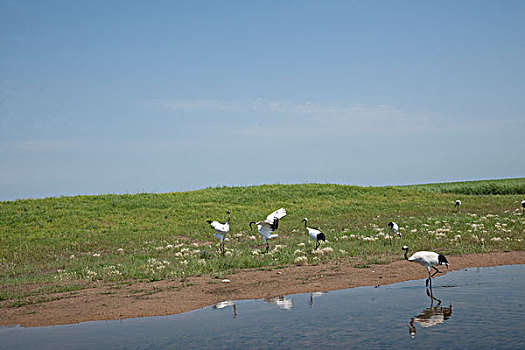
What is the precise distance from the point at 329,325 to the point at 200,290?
5.28 metres

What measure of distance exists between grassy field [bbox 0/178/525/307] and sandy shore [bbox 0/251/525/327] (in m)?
0.86

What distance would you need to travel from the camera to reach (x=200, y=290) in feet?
49.1

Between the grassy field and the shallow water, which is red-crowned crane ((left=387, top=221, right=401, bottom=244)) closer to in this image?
the grassy field

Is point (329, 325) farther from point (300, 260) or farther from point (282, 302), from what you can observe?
point (300, 260)

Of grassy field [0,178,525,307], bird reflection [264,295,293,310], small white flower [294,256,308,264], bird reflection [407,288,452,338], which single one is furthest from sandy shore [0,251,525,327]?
bird reflection [407,288,452,338]

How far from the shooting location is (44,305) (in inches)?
555

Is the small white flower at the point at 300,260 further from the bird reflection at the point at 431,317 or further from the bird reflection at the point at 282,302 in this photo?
the bird reflection at the point at 431,317

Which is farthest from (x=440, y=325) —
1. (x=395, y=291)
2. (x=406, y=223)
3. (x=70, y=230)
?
(x=70, y=230)

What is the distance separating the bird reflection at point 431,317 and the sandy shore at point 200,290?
10.6 ft

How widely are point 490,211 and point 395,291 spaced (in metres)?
23.9

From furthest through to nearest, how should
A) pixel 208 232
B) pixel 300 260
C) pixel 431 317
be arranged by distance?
pixel 208 232, pixel 300 260, pixel 431 317

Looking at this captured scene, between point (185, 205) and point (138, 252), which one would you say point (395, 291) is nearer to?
point (138, 252)

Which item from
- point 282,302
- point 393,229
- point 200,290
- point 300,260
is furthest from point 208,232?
point 282,302

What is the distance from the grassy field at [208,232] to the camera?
18.5 m
